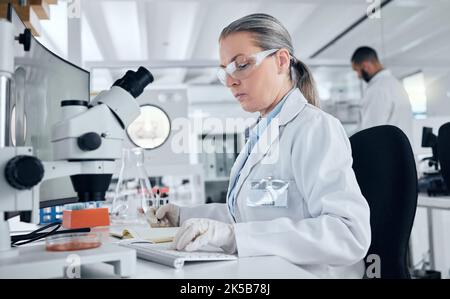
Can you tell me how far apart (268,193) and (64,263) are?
41 centimetres

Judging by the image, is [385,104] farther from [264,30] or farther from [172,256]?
[172,256]

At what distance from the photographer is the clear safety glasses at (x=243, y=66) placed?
82 centimetres

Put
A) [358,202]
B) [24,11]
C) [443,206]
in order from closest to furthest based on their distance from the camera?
[358,202] → [24,11] → [443,206]

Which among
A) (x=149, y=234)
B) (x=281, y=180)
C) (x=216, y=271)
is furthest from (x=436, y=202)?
(x=216, y=271)

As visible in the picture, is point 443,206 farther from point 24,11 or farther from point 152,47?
point 152,47

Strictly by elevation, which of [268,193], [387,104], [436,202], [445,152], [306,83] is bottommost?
[436,202]

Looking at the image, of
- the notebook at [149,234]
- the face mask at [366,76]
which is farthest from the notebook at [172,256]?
the face mask at [366,76]

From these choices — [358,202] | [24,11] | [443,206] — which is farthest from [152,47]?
[358,202]

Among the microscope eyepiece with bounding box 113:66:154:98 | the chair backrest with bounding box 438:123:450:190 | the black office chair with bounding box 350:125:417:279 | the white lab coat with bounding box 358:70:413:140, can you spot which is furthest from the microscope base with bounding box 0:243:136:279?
the white lab coat with bounding box 358:70:413:140

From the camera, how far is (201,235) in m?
0.63

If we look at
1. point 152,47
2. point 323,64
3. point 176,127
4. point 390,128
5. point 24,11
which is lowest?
point 390,128

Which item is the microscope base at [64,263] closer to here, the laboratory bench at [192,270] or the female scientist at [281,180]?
the laboratory bench at [192,270]

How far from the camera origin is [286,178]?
2.63ft
